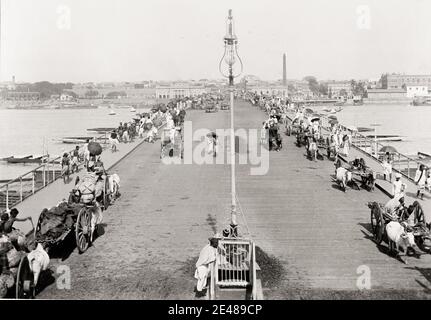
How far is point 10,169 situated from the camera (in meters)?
47.2

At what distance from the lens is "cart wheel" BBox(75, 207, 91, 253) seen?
36.3 feet

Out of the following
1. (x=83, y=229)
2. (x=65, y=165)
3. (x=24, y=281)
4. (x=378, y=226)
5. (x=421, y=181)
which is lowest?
(x=24, y=281)

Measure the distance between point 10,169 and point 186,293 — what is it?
42.0 m

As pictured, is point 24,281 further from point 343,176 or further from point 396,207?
point 343,176

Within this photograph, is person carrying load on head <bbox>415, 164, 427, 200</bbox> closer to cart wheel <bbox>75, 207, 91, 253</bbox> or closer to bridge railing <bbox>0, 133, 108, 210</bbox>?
cart wheel <bbox>75, 207, 91, 253</bbox>

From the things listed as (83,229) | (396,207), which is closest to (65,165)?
(83,229)

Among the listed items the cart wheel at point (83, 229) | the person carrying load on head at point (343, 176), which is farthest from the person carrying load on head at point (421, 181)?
the cart wheel at point (83, 229)

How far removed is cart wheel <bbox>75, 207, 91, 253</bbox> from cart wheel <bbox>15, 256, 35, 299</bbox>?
208cm

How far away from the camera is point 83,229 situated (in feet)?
37.2

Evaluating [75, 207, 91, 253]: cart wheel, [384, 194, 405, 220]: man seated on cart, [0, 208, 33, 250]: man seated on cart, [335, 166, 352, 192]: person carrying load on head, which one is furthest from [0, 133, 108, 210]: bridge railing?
[335, 166, 352, 192]: person carrying load on head

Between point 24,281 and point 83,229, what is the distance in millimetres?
2730
